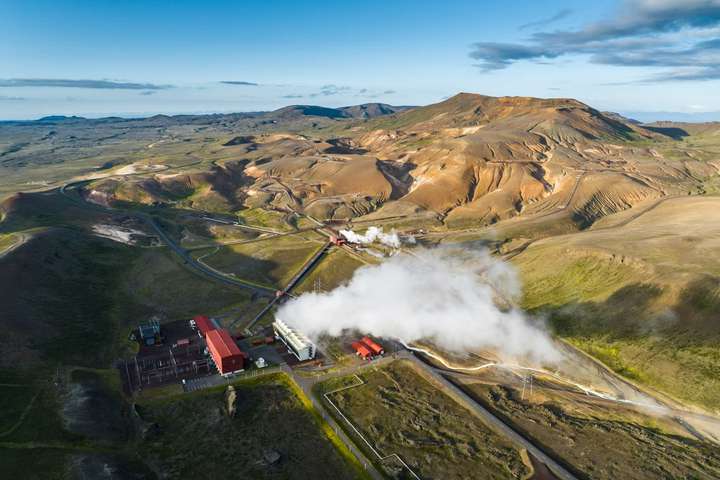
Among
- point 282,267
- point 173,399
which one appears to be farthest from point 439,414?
point 282,267

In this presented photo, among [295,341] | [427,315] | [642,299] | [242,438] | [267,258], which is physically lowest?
[267,258]

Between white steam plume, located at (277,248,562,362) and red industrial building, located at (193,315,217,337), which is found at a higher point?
white steam plume, located at (277,248,562,362)

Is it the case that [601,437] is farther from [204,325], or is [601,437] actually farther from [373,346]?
[204,325]

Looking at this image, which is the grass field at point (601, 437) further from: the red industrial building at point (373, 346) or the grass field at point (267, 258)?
the grass field at point (267, 258)

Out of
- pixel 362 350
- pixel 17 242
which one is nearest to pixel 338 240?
pixel 362 350

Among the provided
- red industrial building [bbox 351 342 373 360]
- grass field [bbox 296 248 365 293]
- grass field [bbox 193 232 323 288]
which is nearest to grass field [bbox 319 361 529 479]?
red industrial building [bbox 351 342 373 360]

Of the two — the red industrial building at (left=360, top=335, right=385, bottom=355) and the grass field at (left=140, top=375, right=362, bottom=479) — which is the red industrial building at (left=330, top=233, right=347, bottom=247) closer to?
the red industrial building at (left=360, top=335, right=385, bottom=355)
